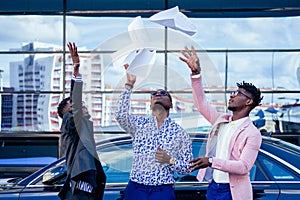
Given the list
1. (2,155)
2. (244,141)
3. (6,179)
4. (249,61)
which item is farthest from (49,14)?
(244,141)

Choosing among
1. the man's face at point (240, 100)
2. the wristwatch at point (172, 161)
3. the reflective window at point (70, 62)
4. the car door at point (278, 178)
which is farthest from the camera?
the reflective window at point (70, 62)

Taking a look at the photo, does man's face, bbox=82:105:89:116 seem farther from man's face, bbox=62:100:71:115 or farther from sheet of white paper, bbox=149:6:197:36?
sheet of white paper, bbox=149:6:197:36

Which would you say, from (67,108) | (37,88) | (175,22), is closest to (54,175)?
(67,108)

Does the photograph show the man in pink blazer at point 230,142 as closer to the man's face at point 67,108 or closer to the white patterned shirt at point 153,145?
the white patterned shirt at point 153,145

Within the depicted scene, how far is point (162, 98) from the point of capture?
452 centimetres

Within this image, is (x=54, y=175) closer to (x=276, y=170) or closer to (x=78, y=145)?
(x=78, y=145)

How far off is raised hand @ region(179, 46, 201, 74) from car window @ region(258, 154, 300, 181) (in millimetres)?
1314

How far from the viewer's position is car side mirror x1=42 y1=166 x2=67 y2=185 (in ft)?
18.0

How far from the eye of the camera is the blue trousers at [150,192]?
450cm

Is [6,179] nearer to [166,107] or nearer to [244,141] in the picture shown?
[166,107]

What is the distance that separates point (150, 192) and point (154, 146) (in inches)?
13.1

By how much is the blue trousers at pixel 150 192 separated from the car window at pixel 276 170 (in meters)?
1.12

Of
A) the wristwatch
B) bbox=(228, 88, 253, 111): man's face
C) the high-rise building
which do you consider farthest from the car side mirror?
the high-rise building

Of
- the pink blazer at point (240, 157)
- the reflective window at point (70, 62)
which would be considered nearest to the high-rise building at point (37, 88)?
the reflective window at point (70, 62)
